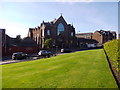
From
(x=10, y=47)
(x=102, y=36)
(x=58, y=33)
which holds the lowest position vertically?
(x=10, y=47)

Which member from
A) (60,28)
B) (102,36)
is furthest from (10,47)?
(102,36)

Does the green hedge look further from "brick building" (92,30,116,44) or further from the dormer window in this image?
"brick building" (92,30,116,44)

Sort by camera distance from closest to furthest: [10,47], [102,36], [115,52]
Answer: [115,52]
[10,47]
[102,36]

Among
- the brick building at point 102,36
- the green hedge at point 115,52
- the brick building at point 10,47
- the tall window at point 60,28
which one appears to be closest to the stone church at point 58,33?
the tall window at point 60,28

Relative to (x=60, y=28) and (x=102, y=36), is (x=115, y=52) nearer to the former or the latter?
(x=60, y=28)

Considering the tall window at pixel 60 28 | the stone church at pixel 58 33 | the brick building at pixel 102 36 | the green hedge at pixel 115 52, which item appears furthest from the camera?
the brick building at pixel 102 36

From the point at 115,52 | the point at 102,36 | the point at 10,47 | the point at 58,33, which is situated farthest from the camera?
the point at 102,36

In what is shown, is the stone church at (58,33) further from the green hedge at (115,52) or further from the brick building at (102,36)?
the green hedge at (115,52)

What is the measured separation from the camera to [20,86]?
315 inches

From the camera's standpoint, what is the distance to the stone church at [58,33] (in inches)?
2236

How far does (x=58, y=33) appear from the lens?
2309 inches

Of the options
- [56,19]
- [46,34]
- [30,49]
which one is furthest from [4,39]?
[56,19]

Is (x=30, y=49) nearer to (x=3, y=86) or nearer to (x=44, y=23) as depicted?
(x=44, y=23)

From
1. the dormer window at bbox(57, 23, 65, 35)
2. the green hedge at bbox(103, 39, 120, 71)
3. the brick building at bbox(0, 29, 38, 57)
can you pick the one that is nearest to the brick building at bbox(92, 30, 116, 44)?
the dormer window at bbox(57, 23, 65, 35)
